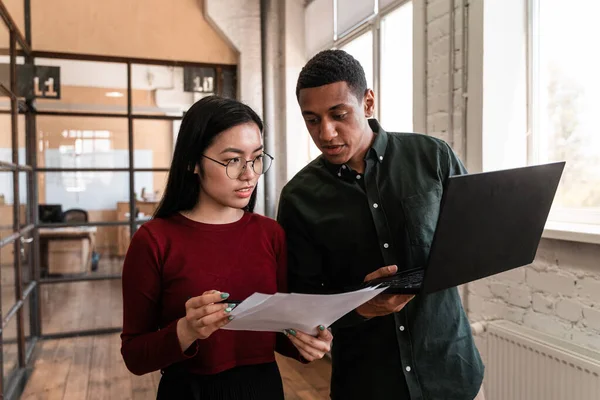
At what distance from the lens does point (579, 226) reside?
180 cm

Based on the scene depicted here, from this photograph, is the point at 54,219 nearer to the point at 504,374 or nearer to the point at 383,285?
the point at 504,374

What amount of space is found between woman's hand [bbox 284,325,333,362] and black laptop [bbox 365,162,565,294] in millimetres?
142

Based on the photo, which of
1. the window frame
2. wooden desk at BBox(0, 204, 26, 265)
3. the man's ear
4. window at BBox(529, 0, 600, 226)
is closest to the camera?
the man's ear

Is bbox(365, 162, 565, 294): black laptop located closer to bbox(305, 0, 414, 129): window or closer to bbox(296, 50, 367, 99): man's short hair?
bbox(296, 50, 367, 99): man's short hair

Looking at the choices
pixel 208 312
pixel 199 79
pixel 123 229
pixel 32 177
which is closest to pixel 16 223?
pixel 32 177

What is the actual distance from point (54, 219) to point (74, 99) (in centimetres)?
101

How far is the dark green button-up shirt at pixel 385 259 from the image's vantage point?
1189 millimetres

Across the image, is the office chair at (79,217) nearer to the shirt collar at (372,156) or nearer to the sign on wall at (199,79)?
the sign on wall at (199,79)

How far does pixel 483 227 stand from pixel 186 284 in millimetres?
604

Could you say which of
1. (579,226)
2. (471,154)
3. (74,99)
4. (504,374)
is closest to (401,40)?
(471,154)

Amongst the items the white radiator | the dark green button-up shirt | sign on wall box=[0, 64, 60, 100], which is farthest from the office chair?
the dark green button-up shirt

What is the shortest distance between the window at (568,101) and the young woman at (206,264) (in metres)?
1.30

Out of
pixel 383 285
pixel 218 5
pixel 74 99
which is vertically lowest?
pixel 383 285

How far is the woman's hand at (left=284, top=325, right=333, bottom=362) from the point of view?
3.08 ft
